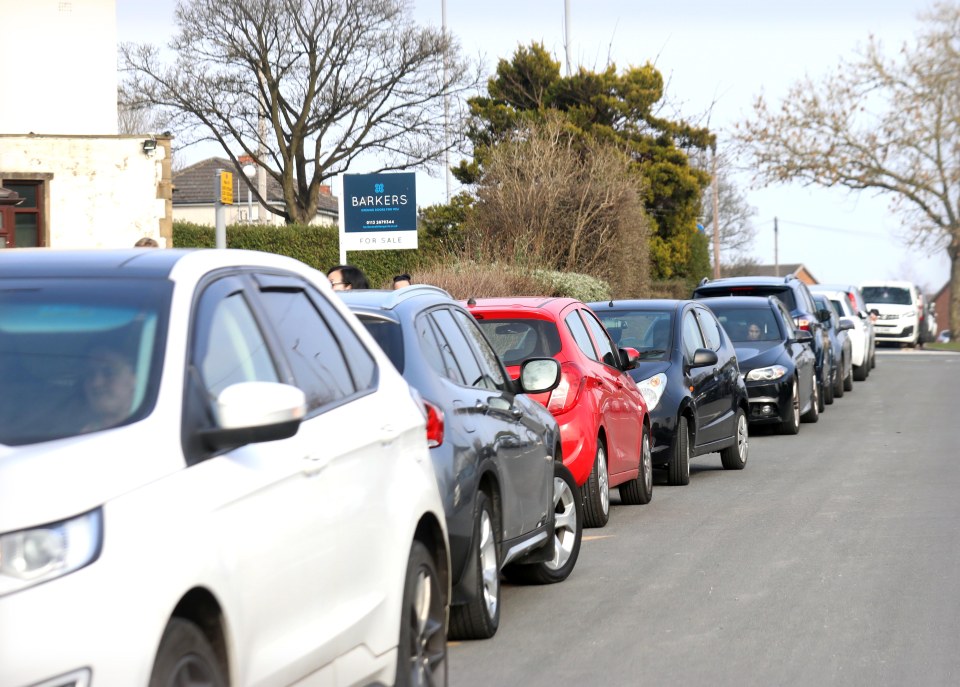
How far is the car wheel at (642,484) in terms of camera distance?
1206 centimetres

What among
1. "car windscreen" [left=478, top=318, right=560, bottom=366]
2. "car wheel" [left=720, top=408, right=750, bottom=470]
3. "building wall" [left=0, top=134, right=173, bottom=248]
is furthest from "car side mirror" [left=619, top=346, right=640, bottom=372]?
"building wall" [left=0, top=134, right=173, bottom=248]

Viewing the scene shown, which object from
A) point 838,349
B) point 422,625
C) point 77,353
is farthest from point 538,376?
point 838,349

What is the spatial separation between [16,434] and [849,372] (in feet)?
82.7

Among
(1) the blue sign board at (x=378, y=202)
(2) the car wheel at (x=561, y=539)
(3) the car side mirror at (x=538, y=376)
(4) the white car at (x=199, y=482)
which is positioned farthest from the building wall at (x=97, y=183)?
(4) the white car at (x=199, y=482)

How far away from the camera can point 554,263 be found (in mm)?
31453

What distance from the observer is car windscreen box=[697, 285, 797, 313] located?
2106cm

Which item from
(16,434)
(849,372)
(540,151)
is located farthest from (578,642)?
Answer: (540,151)

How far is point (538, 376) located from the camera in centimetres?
838

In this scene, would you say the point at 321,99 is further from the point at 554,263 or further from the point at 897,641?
the point at 897,641

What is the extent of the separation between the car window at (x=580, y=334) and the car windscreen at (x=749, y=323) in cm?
825

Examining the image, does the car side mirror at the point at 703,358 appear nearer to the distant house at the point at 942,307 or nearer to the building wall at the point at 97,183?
the building wall at the point at 97,183

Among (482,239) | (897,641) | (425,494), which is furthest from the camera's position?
(482,239)

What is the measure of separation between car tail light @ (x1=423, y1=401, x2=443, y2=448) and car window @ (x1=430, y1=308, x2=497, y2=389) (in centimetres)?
80

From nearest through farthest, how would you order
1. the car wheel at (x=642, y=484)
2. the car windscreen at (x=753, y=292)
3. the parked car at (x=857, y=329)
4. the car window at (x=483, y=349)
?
the car window at (x=483, y=349) → the car wheel at (x=642, y=484) → the car windscreen at (x=753, y=292) → the parked car at (x=857, y=329)
